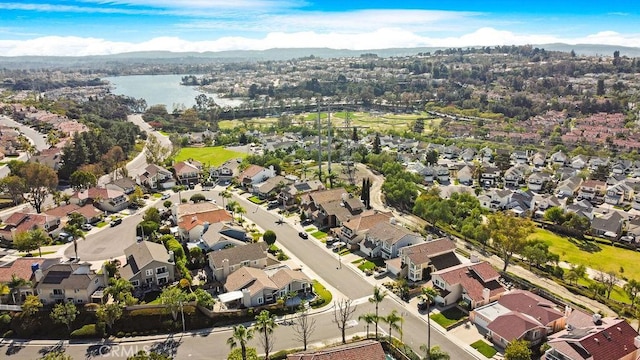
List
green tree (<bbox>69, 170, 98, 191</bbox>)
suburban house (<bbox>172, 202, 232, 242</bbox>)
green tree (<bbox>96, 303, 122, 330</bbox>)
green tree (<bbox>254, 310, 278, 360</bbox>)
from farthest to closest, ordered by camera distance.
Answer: green tree (<bbox>69, 170, 98, 191</bbox>) → suburban house (<bbox>172, 202, 232, 242</bbox>) → green tree (<bbox>96, 303, 122, 330</bbox>) → green tree (<bbox>254, 310, 278, 360</bbox>)

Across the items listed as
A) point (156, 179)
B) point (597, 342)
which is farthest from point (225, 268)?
point (156, 179)

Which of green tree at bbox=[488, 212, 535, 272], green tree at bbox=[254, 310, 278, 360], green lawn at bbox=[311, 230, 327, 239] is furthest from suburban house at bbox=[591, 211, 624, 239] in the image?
green tree at bbox=[254, 310, 278, 360]

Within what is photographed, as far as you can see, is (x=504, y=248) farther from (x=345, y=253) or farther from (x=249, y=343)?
(x=249, y=343)

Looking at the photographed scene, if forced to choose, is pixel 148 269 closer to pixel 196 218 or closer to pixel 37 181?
pixel 196 218

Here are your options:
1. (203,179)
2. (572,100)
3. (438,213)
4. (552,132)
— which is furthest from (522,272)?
(572,100)

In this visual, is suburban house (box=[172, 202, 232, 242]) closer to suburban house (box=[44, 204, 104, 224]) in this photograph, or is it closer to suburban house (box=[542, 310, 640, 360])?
suburban house (box=[44, 204, 104, 224])

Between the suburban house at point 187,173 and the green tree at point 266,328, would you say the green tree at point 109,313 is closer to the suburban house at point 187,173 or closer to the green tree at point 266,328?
the green tree at point 266,328
